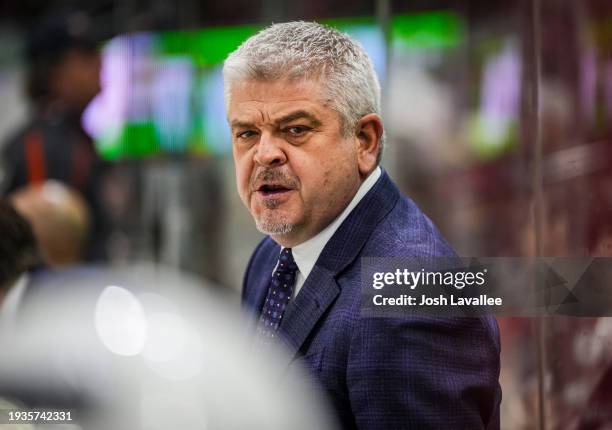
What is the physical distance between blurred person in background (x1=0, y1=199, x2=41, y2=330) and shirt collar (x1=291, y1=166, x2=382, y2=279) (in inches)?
29.9

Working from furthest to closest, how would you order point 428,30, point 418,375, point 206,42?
point 428,30 → point 206,42 → point 418,375

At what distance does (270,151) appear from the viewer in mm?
1831

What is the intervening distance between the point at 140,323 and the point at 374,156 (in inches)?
23.4

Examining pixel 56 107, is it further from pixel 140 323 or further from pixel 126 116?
pixel 140 323

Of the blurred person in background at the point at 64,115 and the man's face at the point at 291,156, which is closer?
the man's face at the point at 291,156

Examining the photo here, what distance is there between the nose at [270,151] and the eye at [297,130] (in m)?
0.03

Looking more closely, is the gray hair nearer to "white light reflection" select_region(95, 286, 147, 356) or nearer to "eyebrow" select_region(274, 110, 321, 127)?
"eyebrow" select_region(274, 110, 321, 127)

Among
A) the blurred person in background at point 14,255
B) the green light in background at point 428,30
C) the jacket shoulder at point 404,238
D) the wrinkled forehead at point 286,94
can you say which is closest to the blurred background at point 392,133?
the green light in background at point 428,30

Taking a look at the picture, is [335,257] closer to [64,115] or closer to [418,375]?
[418,375]

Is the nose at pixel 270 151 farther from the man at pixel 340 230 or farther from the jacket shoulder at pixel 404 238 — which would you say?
the jacket shoulder at pixel 404 238

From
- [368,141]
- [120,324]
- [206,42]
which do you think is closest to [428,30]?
[206,42]

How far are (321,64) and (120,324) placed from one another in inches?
27.0

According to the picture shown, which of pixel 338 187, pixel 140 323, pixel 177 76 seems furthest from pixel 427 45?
pixel 140 323

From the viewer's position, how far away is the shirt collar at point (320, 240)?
1892 mm
